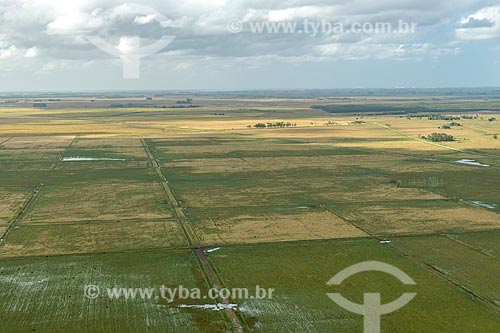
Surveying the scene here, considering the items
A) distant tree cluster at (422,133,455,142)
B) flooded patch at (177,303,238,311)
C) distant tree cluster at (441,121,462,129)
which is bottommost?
flooded patch at (177,303,238,311)

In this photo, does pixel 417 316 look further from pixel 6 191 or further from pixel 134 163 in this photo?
pixel 134 163

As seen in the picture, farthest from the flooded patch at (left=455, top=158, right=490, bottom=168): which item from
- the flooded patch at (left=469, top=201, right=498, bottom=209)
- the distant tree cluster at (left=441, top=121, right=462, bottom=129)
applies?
the distant tree cluster at (left=441, top=121, right=462, bottom=129)

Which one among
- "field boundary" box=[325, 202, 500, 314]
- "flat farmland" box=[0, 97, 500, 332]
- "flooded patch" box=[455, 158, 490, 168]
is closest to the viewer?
"flat farmland" box=[0, 97, 500, 332]

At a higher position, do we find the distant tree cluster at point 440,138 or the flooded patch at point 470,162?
the distant tree cluster at point 440,138

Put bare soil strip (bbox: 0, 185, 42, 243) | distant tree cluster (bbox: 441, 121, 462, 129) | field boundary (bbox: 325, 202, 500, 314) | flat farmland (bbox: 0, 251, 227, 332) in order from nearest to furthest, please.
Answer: flat farmland (bbox: 0, 251, 227, 332), field boundary (bbox: 325, 202, 500, 314), bare soil strip (bbox: 0, 185, 42, 243), distant tree cluster (bbox: 441, 121, 462, 129)

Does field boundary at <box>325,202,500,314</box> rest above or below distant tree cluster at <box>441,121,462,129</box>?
below

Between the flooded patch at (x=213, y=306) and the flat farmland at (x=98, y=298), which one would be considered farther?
the flooded patch at (x=213, y=306)

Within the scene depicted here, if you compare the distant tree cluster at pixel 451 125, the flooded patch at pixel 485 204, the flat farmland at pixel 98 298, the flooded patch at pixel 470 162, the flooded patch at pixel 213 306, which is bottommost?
the flat farmland at pixel 98 298

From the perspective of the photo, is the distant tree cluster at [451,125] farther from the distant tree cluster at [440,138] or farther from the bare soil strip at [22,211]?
the bare soil strip at [22,211]

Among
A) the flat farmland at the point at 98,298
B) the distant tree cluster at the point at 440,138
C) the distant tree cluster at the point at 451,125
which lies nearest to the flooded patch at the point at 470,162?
the distant tree cluster at the point at 440,138

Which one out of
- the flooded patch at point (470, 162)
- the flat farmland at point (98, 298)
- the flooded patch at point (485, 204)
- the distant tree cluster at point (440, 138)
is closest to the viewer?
the flat farmland at point (98, 298)

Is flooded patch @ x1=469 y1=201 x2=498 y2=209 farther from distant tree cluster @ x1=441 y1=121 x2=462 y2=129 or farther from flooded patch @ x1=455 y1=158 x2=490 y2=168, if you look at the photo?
distant tree cluster @ x1=441 y1=121 x2=462 y2=129
